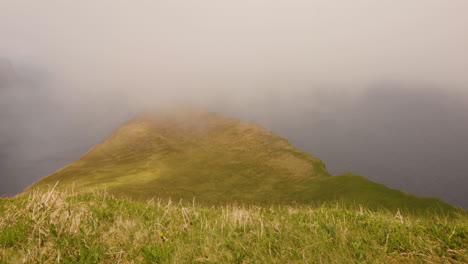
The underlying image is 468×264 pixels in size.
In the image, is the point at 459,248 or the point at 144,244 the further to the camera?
the point at 144,244

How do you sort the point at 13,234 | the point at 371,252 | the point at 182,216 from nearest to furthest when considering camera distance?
1. the point at 371,252
2. the point at 13,234
3. the point at 182,216

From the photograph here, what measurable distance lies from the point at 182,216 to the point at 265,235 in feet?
12.7

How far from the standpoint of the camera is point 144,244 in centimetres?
711

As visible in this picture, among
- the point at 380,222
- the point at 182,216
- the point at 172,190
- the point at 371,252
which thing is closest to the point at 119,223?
the point at 182,216

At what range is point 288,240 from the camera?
22.1 ft

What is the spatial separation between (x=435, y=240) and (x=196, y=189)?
153743mm

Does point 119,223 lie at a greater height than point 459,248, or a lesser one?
lesser

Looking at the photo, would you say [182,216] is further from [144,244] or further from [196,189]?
[196,189]

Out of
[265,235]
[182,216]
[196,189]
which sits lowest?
[196,189]

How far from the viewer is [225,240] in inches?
273

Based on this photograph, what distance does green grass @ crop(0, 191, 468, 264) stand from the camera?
6.09 m

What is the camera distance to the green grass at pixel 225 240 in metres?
6.09

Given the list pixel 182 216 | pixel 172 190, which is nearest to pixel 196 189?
pixel 172 190

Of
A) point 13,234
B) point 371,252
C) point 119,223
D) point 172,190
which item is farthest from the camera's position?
point 172,190
